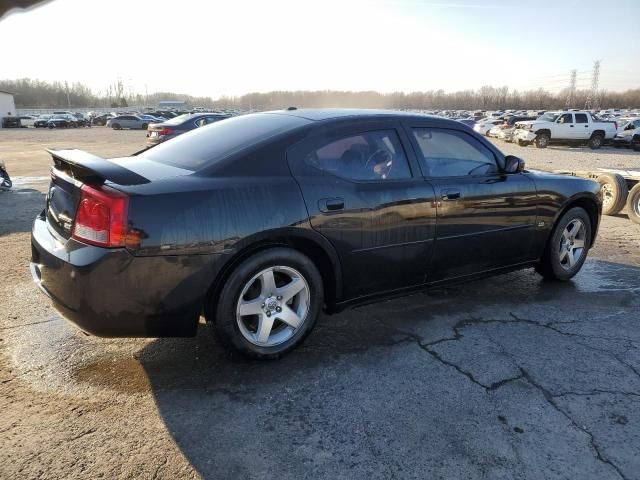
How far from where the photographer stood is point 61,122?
51438 millimetres

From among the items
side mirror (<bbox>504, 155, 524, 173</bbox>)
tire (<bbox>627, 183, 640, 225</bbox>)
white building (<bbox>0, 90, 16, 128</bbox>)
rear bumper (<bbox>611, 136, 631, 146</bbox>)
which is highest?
white building (<bbox>0, 90, 16, 128</bbox>)

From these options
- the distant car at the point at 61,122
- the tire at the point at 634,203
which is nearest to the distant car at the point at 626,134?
the tire at the point at 634,203

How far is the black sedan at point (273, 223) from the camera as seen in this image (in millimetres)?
2592

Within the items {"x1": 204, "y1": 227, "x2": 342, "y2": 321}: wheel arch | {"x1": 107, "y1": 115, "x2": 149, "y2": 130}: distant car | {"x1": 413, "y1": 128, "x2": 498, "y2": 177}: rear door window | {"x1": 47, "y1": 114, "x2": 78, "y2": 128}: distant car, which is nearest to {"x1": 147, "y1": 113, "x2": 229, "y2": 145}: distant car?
{"x1": 413, "y1": 128, "x2": 498, "y2": 177}: rear door window

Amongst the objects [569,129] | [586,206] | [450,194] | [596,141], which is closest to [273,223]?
[450,194]

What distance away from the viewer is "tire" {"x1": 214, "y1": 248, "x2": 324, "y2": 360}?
287 cm

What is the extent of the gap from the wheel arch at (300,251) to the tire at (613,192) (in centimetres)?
672

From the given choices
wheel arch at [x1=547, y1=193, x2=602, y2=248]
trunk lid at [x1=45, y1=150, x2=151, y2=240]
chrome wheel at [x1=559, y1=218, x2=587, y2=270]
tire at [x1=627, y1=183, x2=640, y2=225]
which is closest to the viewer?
trunk lid at [x1=45, y1=150, x2=151, y2=240]

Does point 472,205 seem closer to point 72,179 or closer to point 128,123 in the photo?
point 72,179

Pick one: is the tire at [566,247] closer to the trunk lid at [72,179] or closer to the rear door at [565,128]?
the trunk lid at [72,179]

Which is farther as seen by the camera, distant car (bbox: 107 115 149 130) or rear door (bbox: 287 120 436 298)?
distant car (bbox: 107 115 149 130)

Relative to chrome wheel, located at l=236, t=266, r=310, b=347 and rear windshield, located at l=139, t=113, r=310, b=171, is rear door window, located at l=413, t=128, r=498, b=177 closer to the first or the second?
rear windshield, located at l=139, t=113, r=310, b=171

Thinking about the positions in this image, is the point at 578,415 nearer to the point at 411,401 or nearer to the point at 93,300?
the point at 411,401

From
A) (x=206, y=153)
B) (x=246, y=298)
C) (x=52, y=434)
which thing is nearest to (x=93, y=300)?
(x=52, y=434)
